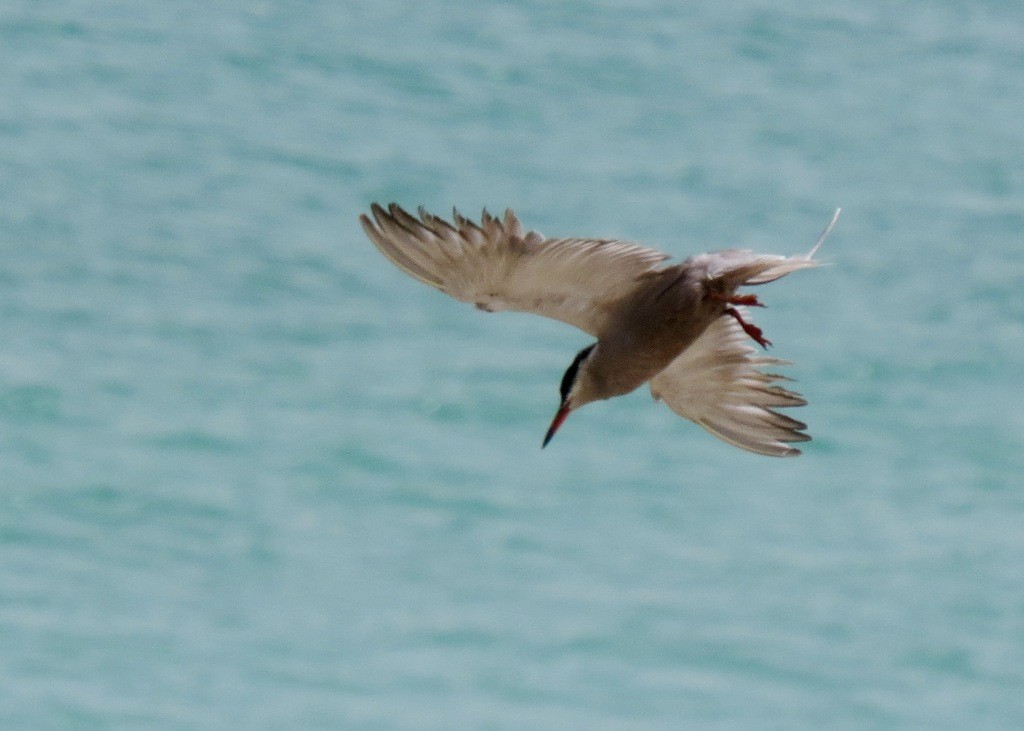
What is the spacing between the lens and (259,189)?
8141 millimetres

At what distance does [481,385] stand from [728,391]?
4342 mm

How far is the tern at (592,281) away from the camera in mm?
2369

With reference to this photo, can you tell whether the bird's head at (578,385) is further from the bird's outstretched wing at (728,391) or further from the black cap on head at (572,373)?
the bird's outstretched wing at (728,391)

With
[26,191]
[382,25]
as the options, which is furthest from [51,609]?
[382,25]

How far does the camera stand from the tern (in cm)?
237

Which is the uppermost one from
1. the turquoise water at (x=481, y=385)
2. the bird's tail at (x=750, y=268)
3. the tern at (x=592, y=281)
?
the turquoise water at (x=481, y=385)

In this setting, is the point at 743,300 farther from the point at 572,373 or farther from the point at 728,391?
the point at 728,391

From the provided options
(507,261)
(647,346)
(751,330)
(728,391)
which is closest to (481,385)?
(728,391)

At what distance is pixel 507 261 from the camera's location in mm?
2402

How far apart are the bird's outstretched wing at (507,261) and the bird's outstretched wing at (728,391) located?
0.36 metres

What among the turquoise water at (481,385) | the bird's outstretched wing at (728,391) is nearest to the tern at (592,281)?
the bird's outstretched wing at (728,391)

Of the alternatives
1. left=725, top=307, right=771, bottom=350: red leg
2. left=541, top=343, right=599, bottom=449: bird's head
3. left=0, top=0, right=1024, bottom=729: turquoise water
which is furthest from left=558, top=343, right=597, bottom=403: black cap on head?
left=0, top=0, right=1024, bottom=729: turquoise water

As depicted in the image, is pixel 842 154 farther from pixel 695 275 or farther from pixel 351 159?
pixel 695 275

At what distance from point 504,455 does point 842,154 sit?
282 cm
